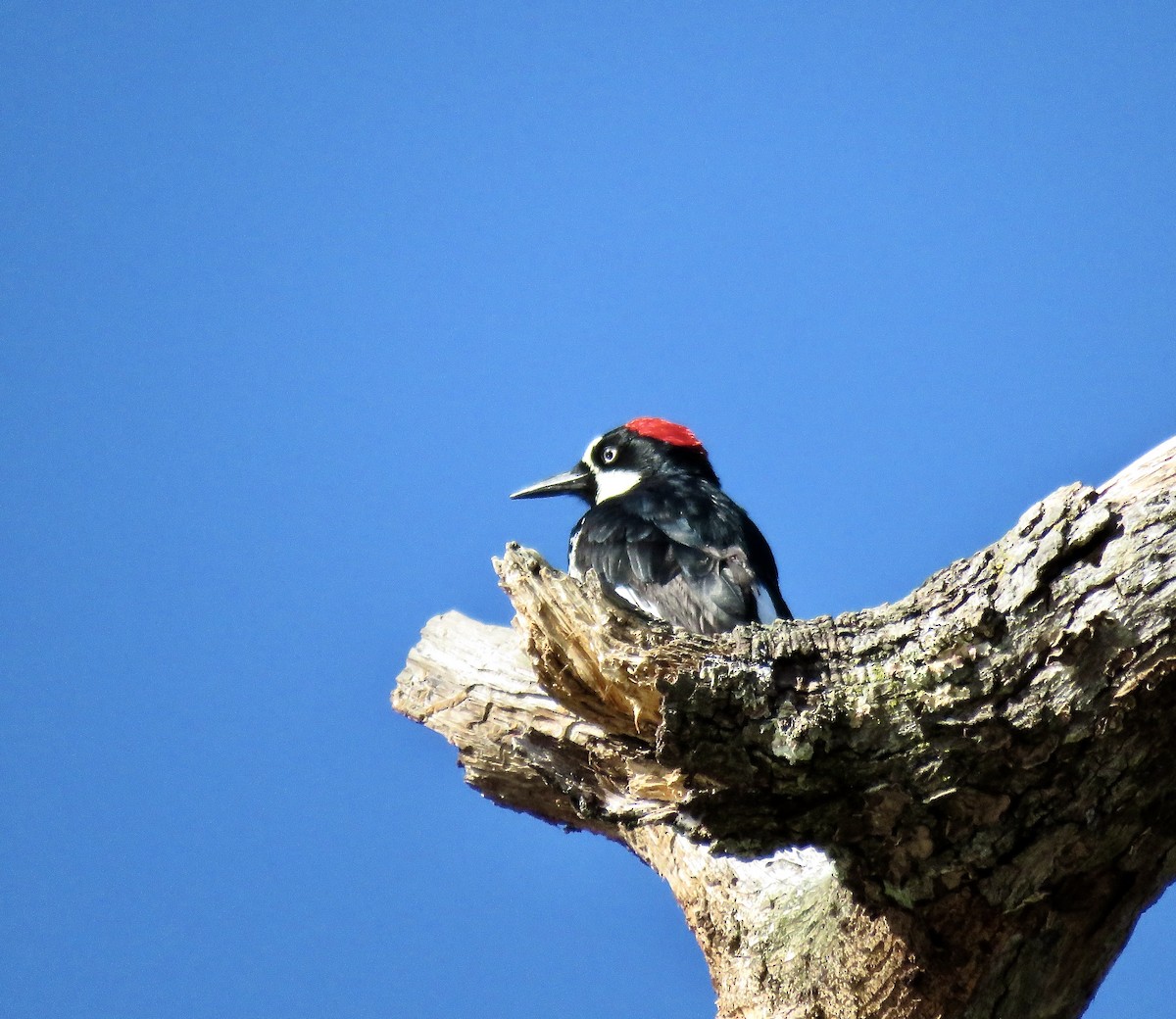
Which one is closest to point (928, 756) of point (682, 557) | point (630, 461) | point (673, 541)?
point (682, 557)

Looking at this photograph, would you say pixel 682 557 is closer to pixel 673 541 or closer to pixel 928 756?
pixel 673 541

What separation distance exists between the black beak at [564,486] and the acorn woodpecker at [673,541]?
0.15m

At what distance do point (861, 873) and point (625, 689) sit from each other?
0.76 metres

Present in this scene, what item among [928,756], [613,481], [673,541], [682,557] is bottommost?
[928,756]

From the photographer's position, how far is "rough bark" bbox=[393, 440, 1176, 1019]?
9.02 ft

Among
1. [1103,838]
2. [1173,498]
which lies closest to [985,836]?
[1103,838]

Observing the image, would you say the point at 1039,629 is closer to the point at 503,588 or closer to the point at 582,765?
the point at 503,588

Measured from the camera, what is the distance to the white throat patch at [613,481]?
6164 millimetres

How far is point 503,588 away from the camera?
2953mm

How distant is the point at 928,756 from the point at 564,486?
3.75 metres

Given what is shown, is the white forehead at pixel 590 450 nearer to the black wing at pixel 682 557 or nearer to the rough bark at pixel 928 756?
the black wing at pixel 682 557

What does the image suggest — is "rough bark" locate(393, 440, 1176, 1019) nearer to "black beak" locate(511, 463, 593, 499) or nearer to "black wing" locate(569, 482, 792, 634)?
"black wing" locate(569, 482, 792, 634)

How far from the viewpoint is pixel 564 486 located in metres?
6.40

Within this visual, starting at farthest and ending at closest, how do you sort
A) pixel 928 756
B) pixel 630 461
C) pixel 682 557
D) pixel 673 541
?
pixel 630 461 → pixel 673 541 → pixel 682 557 → pixel 928 756
